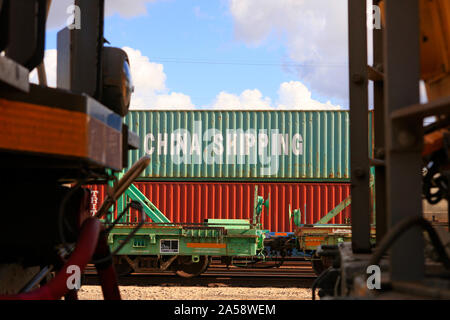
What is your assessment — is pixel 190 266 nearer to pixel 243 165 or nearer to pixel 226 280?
pixel 226 280

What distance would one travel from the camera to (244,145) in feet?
59.9

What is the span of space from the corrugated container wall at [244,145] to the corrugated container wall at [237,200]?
0.44 m

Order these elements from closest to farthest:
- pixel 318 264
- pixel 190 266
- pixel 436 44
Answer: pixel 436 44, pixel 190 266, pixel 318 264

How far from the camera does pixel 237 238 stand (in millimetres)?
11953

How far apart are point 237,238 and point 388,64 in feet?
34.5

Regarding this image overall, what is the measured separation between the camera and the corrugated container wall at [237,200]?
55.9 feet

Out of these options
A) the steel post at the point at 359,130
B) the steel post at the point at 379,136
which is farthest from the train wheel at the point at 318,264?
the steel post at the point at 359,130

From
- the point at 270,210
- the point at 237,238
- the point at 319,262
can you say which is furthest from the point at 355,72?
the point at 270,210

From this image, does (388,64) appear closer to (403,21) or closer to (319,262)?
(403,21)

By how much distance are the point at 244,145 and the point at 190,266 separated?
272 inches

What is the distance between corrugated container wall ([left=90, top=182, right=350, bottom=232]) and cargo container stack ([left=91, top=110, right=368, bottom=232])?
3cm

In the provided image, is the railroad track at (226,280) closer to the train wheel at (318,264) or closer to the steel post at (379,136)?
the train wheel at (318,264)

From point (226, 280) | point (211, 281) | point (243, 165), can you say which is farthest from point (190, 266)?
point (243, 165)

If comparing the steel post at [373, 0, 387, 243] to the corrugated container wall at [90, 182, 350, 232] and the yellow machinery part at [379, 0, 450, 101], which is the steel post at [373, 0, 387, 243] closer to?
the yellow machinery part at [379, 0, 450, 101]
